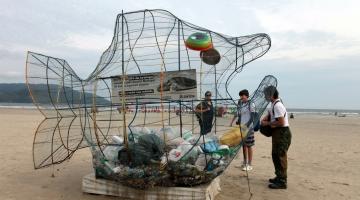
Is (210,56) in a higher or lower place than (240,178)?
higher

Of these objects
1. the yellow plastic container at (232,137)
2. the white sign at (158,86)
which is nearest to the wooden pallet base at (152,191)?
the yellow plastic container at (232,137)

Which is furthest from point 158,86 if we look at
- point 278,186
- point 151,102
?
point 278,186

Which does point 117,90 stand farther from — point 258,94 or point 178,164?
point 258,94

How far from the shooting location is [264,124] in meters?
7.88

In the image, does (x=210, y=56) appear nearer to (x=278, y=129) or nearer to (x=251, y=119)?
(x=251, y=119)

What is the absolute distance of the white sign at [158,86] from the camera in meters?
6.45

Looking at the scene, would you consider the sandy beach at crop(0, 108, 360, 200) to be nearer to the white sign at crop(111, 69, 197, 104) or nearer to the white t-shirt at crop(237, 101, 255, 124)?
the white t-shirt at crop(237, 101, 255, 124)

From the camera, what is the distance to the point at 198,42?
657cm

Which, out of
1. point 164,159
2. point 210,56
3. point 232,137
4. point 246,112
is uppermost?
point 210,56

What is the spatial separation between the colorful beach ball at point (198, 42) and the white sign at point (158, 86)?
15.9 inches

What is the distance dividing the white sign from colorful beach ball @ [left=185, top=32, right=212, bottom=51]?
0.40 meters

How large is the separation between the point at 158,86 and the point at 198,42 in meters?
0.96

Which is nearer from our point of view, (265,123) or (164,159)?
(164,159)

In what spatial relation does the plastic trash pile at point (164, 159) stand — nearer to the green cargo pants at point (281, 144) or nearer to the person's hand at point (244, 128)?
the person's hand at point (244, 128)
